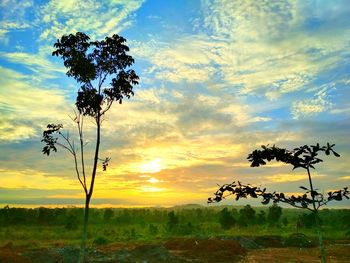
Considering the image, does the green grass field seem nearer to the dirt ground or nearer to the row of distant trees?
the row of distant trees

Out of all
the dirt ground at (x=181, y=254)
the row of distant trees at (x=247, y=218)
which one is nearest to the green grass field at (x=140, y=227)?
the row of distant trees at (x=247, y=218)

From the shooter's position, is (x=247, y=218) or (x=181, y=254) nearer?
(x=181, y=254)

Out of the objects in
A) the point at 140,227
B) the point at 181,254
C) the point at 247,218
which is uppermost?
the point at 247,218

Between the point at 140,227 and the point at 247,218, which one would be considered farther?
the point at 247,218

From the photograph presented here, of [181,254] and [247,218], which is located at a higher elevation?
[247,218]

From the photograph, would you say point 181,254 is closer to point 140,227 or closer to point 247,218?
point 140,227

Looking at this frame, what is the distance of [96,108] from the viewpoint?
20359mm

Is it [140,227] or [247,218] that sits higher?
[247,218]

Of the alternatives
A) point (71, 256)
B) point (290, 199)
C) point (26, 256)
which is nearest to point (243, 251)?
point (71, 256)

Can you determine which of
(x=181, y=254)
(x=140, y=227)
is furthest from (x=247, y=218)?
(x=181, y=254)

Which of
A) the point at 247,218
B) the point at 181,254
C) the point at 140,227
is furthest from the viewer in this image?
the point at 247,218

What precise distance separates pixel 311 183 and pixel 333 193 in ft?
1.32

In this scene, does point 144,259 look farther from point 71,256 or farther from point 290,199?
point 290,199

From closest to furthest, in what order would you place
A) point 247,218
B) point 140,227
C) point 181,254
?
point 181,254 → point 140,227 → point 247,218
